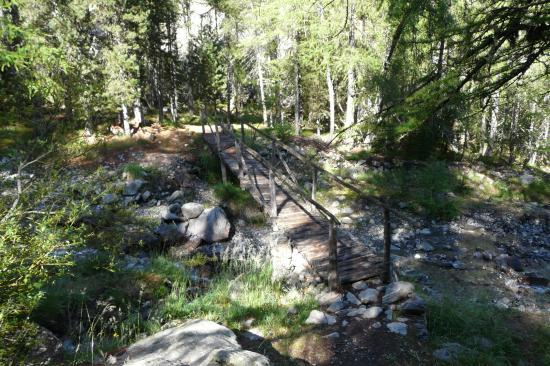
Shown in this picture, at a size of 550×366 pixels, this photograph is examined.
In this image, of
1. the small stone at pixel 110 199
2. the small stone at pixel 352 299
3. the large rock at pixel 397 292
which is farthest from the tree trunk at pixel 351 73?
the large rock at pixel 397 292

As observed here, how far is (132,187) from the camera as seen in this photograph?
12727 mm

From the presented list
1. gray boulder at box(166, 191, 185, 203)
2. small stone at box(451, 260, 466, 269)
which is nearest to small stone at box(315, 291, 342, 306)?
small stone at box(451, 260, 466, 269)

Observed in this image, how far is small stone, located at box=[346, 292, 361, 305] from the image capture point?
5.12 meters

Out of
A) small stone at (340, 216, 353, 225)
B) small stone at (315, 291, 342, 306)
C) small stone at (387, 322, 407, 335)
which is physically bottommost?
small stone at (340, 216, 353, 225)

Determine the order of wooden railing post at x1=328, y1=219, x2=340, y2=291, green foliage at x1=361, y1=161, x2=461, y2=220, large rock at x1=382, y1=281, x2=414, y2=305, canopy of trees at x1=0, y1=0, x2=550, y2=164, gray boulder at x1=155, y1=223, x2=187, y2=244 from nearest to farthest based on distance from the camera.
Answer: canopy of trees at x1=0, y1=0, x2=550, y2=164
large rock at x1=382, y1=281, x2=414, y2=305
wooden railing post at x1=328, y1=219, x2=340, y2=291
gray boulder at x1=155, y1=223, x2=187, y2=244
green foliage at x1=361, y1=161, x2=461, y2=220

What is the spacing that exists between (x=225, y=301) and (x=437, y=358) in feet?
9.66

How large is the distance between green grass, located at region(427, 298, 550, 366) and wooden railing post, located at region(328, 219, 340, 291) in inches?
51.3

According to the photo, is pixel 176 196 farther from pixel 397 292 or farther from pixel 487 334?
pixel 487 334

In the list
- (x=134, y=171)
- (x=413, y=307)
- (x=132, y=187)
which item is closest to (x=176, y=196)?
(x=132, y=187)

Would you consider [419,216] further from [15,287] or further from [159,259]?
[15,287]

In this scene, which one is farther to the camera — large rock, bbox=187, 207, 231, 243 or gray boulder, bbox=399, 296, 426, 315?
large rock, bbox=187, 207, 231, 243

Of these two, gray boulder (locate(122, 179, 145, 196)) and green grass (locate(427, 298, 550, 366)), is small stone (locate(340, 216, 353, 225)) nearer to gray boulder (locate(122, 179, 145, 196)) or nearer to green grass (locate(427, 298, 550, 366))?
green grass (locate(427, 298, 550, 366))

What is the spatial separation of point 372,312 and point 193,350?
238cm

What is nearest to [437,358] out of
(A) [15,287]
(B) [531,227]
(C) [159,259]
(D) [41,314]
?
(A) [15,287]
